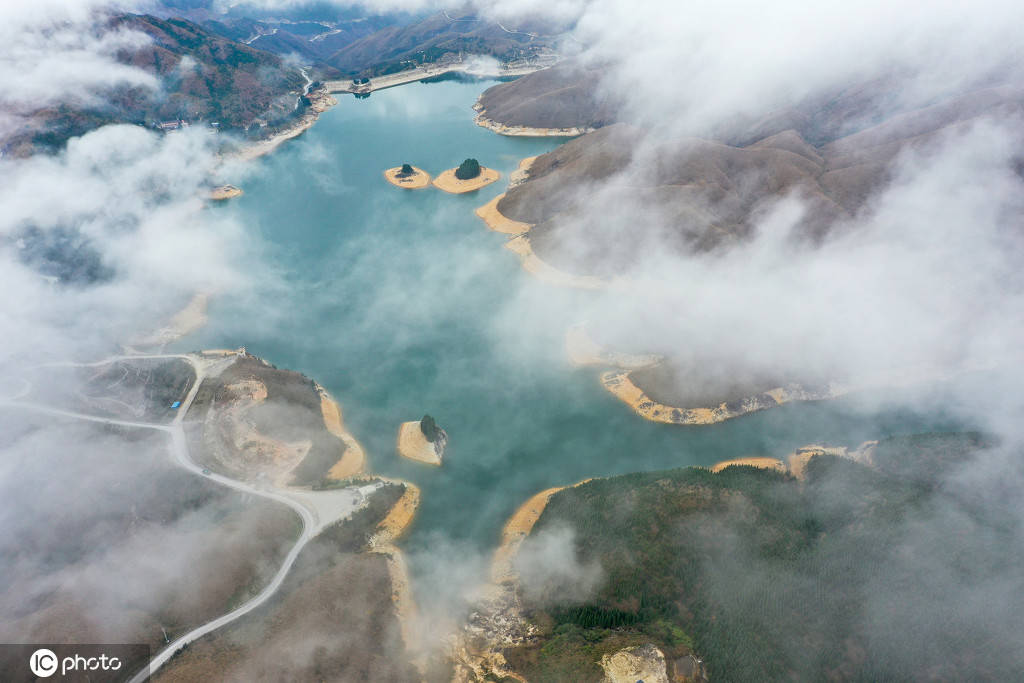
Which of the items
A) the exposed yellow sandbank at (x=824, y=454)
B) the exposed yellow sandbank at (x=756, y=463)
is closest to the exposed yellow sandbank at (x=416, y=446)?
the exposed yellow sandbank at (x=756, y=463)

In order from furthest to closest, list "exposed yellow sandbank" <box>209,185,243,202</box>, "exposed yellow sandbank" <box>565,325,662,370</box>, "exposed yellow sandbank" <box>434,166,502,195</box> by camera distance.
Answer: "exposed yellow sandbank" <box>434,166,502,195</box> < "exposed yellow sandbank" <box>209,185,243,202</box> < "exposed yellow sandbank" <box>565,325,662,370</box>

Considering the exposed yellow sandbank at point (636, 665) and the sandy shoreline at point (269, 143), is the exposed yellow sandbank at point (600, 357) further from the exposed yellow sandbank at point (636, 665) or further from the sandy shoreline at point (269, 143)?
the sandy shoreline at point (269, 143)

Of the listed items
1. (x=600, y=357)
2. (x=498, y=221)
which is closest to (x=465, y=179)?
(x=498, y=221)

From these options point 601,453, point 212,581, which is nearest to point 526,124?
point 601,453

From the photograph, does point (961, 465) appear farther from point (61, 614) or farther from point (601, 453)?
point (61, 614)

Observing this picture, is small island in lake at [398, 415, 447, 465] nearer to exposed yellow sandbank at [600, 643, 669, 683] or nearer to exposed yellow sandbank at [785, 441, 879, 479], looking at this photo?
exposed yellow sandbank at [600, 643, 669, 683]

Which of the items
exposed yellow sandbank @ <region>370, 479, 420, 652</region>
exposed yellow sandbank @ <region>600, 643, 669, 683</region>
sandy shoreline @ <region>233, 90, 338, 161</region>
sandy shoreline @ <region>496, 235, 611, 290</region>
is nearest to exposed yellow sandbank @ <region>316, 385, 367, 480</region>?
exposed yellow sandbank @ <region>370, 479, 420, 652</region>
